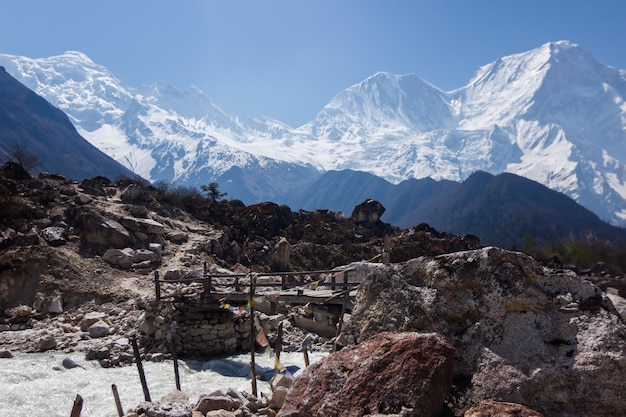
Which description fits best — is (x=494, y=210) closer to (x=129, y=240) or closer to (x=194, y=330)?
(x=129, y=240)

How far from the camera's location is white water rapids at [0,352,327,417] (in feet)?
35.5

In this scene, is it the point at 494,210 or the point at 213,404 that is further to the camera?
the point at 494,210

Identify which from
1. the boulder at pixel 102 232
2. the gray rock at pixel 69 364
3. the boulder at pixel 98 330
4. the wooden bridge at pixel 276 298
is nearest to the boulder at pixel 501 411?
the wooden bridge at pixel 276 298

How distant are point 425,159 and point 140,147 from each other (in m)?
117

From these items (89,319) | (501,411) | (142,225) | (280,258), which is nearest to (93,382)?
(89,319)

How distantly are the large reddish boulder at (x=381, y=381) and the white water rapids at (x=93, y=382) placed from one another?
5.08m

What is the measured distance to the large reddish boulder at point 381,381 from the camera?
4.54m

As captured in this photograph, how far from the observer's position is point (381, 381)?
471 centimetres

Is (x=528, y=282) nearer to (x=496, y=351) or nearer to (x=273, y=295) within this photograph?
(x=496, y=351)

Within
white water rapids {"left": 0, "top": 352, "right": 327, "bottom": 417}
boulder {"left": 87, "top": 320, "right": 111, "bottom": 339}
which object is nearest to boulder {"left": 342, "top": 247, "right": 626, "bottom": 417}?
white water rapids {"left": 0, "top": 352, "right": 327, "bottom": 417}

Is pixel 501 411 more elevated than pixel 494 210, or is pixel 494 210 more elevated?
pixel 494 210

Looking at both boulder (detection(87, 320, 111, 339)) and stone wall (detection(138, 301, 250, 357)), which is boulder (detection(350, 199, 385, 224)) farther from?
boulder (detection(87, 320, 111, 339))

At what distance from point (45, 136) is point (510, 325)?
13038 centimetres

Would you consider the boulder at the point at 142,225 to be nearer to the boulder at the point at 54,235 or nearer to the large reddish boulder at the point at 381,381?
the boulder at the point at 54,235
